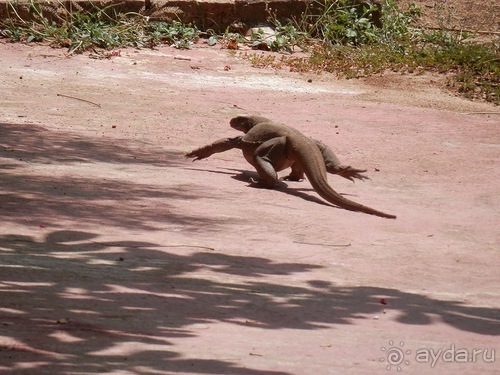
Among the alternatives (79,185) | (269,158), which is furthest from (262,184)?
(79,185)

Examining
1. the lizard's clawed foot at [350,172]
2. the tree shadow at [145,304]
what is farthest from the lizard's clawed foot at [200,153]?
the tree shadow at [145,304]

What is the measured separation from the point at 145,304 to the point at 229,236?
80.7 inches

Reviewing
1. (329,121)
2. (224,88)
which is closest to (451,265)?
(329,121)

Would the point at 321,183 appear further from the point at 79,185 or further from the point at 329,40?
the point at 329,40

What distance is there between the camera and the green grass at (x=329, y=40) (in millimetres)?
15734

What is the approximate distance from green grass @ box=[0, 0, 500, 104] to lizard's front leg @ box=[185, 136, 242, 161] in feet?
19.3

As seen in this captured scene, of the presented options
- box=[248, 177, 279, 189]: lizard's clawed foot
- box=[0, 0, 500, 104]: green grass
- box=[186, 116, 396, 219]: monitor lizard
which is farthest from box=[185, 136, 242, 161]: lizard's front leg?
box=[0, 0, 500, 104]: green grass

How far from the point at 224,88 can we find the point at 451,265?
7.53m

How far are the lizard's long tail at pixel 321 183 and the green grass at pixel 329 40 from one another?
5943 mm

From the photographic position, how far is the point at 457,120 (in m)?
13.2

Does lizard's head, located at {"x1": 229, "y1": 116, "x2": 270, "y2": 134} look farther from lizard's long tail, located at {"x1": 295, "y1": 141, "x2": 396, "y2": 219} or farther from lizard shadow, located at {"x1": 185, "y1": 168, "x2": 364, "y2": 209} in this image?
lizard's long tail, located at {"x1": 295, "y1": 141, "x2": 396, "y2": 219}

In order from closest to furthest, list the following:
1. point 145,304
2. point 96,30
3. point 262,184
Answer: point 145,304 → point 262,184 → point 96,30

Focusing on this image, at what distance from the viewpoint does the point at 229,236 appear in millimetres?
7473

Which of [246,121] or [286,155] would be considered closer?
[286,155]
